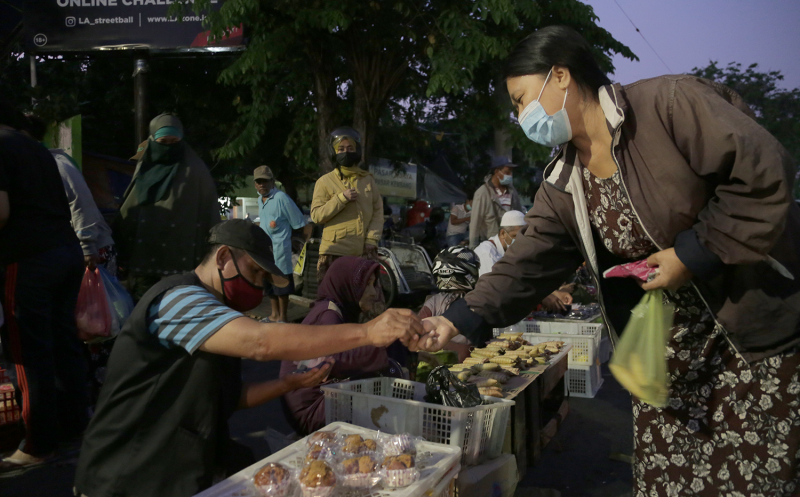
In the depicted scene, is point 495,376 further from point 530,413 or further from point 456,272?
point 456,272

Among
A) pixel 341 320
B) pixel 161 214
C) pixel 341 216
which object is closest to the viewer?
pixel 341 320

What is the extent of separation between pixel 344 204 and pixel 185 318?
4.41 metres

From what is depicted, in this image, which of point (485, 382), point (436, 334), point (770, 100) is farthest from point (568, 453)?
point (770, 100)

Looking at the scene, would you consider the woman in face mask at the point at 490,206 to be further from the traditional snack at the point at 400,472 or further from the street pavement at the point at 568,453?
the traditional snack at the point at 400,472

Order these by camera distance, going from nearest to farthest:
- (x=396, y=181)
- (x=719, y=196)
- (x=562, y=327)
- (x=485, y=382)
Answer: (x=719, y=196), (x=485, y=382), (x=562, y=327), (x=396, y=181)

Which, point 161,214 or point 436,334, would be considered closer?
point 436,334

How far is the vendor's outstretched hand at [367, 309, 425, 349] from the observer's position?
2254 mm

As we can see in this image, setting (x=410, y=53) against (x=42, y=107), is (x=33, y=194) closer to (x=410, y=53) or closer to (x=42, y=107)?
(x=42, y=107)

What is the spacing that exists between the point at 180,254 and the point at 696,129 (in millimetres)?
3576

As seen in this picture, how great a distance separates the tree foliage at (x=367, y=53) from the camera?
8.16m

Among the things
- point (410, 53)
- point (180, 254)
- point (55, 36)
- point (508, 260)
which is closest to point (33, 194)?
point (180, 254)

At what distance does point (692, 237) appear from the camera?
1.75m

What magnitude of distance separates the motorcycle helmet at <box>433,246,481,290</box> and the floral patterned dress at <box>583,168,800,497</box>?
9.00 ft

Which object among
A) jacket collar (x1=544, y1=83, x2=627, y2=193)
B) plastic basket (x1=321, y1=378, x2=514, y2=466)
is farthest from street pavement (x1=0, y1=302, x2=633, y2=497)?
jacket collar (x1=544, y1=83, x2=627, y2=193)
